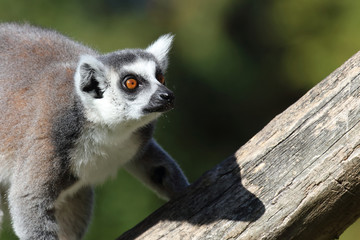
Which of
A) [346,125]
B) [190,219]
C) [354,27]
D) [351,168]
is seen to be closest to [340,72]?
[346,125]

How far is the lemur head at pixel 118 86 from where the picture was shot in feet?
11.9

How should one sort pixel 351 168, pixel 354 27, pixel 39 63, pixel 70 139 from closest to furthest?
1. pixel 351 168
2. pixel 70 139
3. pixel 39 63
4. pixel 354 27

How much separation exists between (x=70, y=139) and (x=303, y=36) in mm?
5187

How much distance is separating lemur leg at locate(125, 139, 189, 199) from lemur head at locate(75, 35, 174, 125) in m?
0.64

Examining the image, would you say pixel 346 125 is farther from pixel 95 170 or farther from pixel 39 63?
pixel 39 63

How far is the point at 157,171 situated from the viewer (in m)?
4.30

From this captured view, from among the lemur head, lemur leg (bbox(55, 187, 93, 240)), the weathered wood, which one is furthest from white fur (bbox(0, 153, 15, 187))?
the weathered wood

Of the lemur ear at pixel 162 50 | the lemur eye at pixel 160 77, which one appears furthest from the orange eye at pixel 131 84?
the lemur ear at pixel 162 50

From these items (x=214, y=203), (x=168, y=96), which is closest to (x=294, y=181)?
(x=214, y=203)

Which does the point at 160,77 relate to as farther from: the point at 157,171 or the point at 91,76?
the point at 157,171

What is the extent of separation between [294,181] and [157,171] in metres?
1.29

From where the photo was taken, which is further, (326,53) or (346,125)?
(326,53)

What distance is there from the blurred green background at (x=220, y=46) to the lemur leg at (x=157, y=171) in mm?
2872

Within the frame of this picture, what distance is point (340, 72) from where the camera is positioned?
3.37m
